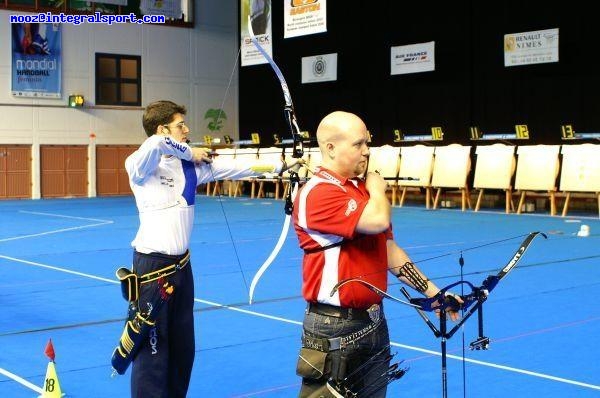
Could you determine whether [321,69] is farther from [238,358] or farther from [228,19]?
[238,358]

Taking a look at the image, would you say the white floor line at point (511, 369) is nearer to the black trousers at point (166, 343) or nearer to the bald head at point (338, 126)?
the black trousers at point (166, 343)

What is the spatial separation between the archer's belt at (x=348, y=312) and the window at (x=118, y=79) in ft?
79.7

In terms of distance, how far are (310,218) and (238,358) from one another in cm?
293

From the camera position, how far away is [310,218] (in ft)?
9.44

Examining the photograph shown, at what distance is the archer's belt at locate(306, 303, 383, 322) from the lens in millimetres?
2873

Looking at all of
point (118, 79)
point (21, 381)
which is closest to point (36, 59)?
point (118, 79)

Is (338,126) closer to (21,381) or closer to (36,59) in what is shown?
(21,381)

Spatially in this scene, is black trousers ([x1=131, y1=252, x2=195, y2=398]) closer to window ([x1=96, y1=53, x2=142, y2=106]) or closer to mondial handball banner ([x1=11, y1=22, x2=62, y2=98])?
mondial handball banner ([x1=11, y1=22, x2=62, y2=98])

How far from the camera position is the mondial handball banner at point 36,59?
24578 mm

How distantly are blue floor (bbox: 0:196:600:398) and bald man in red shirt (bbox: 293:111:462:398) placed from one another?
620 millimetres

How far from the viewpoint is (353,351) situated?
2873 millimetres

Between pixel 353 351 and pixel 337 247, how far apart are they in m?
0.36

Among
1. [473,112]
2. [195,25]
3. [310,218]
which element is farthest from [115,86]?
[310,218]

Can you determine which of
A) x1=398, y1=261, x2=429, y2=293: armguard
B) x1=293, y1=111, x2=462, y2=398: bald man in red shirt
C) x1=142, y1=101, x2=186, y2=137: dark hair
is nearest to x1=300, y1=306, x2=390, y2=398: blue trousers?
x1=293, y1=111, x2=462, y2=398: bald man in red shirt
